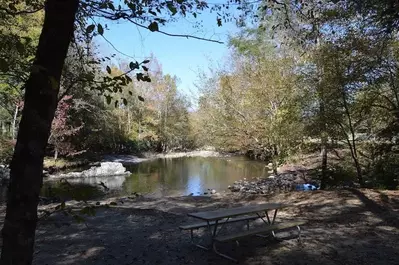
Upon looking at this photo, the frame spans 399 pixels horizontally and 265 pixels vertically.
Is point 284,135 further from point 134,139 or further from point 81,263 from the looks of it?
point 134,139

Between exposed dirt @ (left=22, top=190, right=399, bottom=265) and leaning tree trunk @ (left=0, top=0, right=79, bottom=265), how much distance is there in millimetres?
3122

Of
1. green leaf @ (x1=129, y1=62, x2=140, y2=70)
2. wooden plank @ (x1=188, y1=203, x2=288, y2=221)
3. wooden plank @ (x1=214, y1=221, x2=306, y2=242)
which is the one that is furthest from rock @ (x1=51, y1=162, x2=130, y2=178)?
green leaf @ (x1=129, y1=62, x2=140, y2=70)

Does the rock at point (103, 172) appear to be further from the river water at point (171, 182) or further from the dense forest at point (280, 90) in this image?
the dense forest at point (280, 90)

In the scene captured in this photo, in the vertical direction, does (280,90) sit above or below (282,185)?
above

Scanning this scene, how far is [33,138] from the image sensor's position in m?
1.59

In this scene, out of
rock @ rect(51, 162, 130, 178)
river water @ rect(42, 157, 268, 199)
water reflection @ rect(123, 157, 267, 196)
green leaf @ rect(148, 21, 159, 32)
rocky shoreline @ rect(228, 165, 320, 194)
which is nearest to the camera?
green leaf @ rect(148, 21, 159, 32)

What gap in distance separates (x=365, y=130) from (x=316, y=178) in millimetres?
3926

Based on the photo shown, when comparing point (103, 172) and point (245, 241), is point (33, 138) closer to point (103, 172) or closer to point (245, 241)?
point (245, 241)

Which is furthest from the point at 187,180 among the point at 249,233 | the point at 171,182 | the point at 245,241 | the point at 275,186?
the point at 249,233

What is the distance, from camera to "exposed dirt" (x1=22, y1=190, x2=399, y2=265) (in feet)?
14.9

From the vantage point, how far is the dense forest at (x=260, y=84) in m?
1.65

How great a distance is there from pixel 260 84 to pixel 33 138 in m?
14.5

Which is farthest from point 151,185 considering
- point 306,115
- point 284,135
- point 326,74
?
point 326,74

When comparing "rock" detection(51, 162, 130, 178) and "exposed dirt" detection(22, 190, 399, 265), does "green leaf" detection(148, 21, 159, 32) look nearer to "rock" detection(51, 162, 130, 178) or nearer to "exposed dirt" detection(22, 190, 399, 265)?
"exposed dirt" detection(22, 190, 399, 265)
